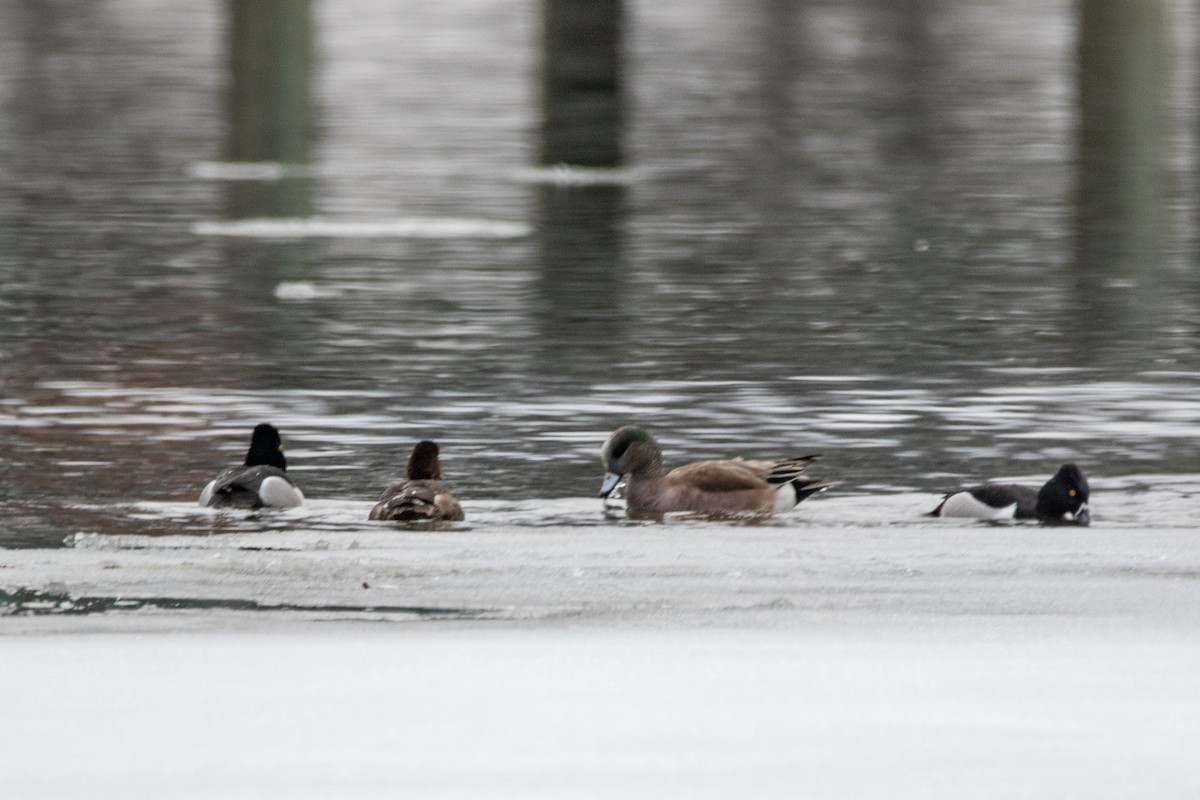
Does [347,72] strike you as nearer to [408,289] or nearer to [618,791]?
[408,289]

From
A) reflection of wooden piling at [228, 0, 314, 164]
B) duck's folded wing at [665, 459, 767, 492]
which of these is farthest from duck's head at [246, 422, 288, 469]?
reflection of wooden piling at [228, 0, 314, 164]

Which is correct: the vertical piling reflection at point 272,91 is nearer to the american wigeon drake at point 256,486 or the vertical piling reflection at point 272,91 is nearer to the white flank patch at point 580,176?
the white flank patch at point 580,176

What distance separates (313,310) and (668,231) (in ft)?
15.2

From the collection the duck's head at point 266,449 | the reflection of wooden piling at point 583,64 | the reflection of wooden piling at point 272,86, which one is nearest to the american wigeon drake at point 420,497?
the duck's head at point 266,449

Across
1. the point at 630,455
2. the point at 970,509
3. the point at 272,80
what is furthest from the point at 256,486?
the point at 272,80

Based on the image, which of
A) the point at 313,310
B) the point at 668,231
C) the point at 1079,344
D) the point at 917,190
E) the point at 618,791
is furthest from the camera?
the point at 917,190

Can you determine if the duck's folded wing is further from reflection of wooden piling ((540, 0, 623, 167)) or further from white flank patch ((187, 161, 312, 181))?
white flank patch ((187, 161, 312, 181))

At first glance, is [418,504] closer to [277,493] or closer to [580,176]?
[277,493]

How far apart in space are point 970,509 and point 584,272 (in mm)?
7728

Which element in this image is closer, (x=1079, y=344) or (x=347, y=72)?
(x=1079, y=344)

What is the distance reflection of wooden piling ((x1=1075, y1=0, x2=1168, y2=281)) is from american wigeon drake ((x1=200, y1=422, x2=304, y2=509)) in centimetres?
1033

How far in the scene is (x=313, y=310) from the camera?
1503 cm

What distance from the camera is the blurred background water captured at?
10.9 meters

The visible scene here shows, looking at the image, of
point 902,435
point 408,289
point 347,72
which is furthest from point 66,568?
point 347,72
